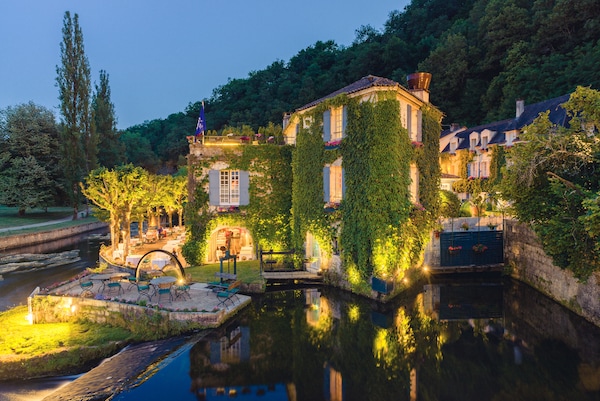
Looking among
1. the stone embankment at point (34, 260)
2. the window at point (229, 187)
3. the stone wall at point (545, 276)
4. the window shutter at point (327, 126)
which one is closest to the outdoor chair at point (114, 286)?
the window at point (229, 187)

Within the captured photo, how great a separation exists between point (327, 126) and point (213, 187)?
8.07 m

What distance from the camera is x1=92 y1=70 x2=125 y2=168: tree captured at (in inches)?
2259

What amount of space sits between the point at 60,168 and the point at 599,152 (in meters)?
50.5

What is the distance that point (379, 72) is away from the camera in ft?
197

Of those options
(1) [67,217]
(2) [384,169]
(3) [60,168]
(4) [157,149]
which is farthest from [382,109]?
(4) [157,149]

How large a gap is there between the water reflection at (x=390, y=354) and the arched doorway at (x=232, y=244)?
6.52 meters

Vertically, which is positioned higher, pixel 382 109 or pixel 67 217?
pixel 382 109

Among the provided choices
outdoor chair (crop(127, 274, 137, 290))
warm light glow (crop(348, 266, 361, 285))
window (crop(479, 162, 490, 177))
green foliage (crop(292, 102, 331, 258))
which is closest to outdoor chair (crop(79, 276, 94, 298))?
outdoor chair (crop(127, 274, 137, 290))

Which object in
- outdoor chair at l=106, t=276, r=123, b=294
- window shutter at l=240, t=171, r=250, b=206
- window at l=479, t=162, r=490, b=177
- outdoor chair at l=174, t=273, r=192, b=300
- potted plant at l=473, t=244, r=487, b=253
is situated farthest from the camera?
window at l=479, t=162, r=490, b=177

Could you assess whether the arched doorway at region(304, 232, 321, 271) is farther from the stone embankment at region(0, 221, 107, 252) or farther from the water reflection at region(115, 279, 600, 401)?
the stone embankment at region(0, 221, 107, 252)

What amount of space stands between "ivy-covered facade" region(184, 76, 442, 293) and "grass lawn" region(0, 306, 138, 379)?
29.0ft

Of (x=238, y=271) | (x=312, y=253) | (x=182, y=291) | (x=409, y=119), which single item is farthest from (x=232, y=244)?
(x=409, y=119)

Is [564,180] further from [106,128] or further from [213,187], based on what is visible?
[106,128]

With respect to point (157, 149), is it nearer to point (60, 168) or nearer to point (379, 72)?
point (60, 168)
